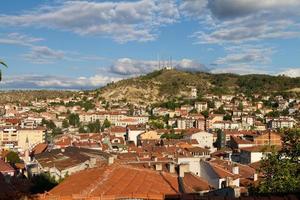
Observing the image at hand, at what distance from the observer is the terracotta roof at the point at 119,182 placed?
1580cm

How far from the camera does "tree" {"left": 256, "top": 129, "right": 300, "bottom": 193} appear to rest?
20.7 meters

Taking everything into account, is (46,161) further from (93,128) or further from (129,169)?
(93,128)

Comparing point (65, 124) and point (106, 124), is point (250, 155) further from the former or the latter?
point (65, 124)

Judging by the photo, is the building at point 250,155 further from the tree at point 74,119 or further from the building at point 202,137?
the tree at point 74,119

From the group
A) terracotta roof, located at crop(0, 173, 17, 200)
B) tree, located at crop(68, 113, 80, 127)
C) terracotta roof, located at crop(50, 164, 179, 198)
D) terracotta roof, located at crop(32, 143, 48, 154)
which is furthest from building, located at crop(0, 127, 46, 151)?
terracotta roof, located at crop(0, 173, 17, 200)

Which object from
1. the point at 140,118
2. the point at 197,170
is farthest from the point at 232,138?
the point at 140,118

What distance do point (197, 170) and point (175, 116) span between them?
11507cm

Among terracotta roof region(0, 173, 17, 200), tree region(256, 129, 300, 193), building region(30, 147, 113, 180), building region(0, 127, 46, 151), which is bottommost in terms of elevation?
building region(0, 127, 46, 151)

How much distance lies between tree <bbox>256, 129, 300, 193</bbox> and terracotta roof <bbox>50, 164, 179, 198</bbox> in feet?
14.2

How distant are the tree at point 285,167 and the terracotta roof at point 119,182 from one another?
4317mm

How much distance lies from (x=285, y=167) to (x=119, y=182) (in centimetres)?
866

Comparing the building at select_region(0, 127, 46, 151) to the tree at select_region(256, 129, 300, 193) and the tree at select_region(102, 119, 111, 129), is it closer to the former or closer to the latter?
the tree at select_region(102, 119, 111, 129)

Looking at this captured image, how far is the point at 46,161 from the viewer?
A: 47531 mm

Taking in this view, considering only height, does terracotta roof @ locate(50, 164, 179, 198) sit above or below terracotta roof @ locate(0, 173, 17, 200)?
below
